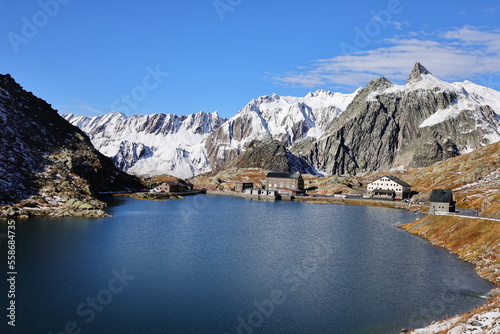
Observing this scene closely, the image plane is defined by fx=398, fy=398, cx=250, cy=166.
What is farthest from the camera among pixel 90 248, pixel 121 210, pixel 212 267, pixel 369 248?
pixel 121 210

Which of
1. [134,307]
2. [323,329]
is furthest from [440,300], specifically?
[134,307]

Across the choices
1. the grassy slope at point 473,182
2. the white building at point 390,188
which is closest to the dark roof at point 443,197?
the grassy slope at point 473,182

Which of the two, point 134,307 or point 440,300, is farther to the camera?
point 440,300

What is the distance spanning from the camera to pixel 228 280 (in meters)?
53.1

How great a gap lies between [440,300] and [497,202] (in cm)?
5424

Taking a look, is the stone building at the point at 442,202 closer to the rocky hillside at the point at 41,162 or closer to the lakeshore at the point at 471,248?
the lakeshore at the point at 471,248

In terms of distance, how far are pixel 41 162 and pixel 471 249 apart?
119 m

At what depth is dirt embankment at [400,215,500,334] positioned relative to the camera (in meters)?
33.5

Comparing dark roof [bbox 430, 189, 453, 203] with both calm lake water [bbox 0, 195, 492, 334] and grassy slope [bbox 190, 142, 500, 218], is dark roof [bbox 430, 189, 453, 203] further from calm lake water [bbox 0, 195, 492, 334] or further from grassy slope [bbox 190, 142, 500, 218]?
calm lake water [bbox 0, 195, 492, 334]

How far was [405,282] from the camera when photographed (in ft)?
175

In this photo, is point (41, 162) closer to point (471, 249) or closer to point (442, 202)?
point (442, 202)

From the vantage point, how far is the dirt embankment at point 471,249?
3353cm

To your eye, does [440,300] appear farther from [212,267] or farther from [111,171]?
[111,171]

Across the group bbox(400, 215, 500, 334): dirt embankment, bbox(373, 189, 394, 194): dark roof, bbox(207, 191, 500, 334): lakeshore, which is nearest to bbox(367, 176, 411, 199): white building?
bbox(373, 189, 394, 194): dark roof
